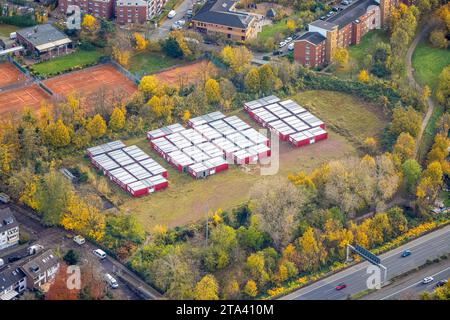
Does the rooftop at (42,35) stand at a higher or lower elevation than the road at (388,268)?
higher

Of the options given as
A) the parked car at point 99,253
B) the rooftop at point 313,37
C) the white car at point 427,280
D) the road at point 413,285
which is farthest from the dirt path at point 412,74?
the parked car at point 99,253

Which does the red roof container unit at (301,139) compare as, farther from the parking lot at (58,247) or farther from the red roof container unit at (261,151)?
the parking lot at (58,247)

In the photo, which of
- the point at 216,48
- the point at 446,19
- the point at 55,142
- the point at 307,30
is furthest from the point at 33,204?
the point at 446,19

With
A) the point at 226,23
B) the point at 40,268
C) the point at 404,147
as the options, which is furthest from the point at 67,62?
the point at 404,147

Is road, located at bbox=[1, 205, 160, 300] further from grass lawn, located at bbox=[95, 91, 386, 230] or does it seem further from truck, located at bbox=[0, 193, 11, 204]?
grass lawn, located at bbox=[95, 91, 386, 230]

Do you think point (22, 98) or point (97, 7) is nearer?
point (22, 98)

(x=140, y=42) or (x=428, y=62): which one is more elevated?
(x=140, y=42)

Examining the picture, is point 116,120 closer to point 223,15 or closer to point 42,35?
point 42,35
